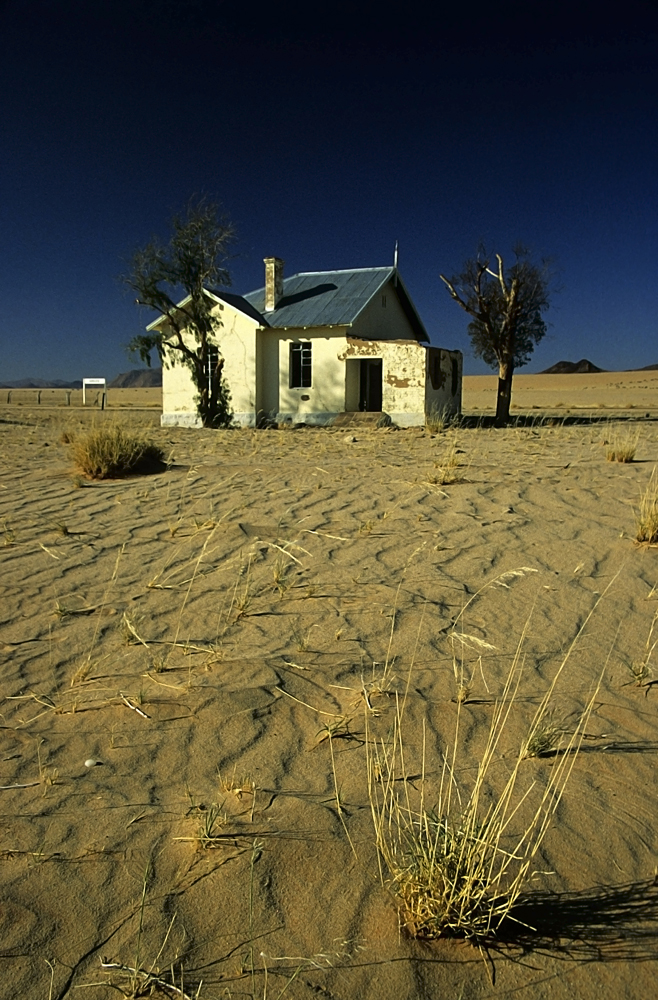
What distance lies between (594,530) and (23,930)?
18.0ft

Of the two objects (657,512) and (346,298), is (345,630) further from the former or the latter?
(346,298)

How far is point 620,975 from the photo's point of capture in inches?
88.9

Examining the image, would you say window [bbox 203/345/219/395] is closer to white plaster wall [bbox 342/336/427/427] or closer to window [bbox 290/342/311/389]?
window [bbox 290/342/311/389]

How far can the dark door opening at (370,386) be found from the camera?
79.6 feet

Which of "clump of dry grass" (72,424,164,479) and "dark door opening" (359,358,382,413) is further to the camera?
"dark door opening" (359,358,382,413)

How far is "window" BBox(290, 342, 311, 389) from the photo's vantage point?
2261cm

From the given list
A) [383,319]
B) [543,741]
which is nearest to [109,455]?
[543,741]

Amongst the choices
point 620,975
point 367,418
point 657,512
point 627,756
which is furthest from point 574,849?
point 367,418

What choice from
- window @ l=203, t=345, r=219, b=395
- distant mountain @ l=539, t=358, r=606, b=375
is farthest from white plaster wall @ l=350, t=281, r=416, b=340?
distant mountain @ l=539, t=358, r=606, b=375

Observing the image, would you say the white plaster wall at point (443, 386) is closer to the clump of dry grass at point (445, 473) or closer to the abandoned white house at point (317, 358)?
the abandoned white house at point (317, 358)

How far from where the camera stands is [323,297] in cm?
2342

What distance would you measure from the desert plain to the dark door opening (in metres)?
17.1

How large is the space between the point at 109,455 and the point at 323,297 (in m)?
15.5

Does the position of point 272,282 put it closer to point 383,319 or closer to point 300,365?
point 300,365
